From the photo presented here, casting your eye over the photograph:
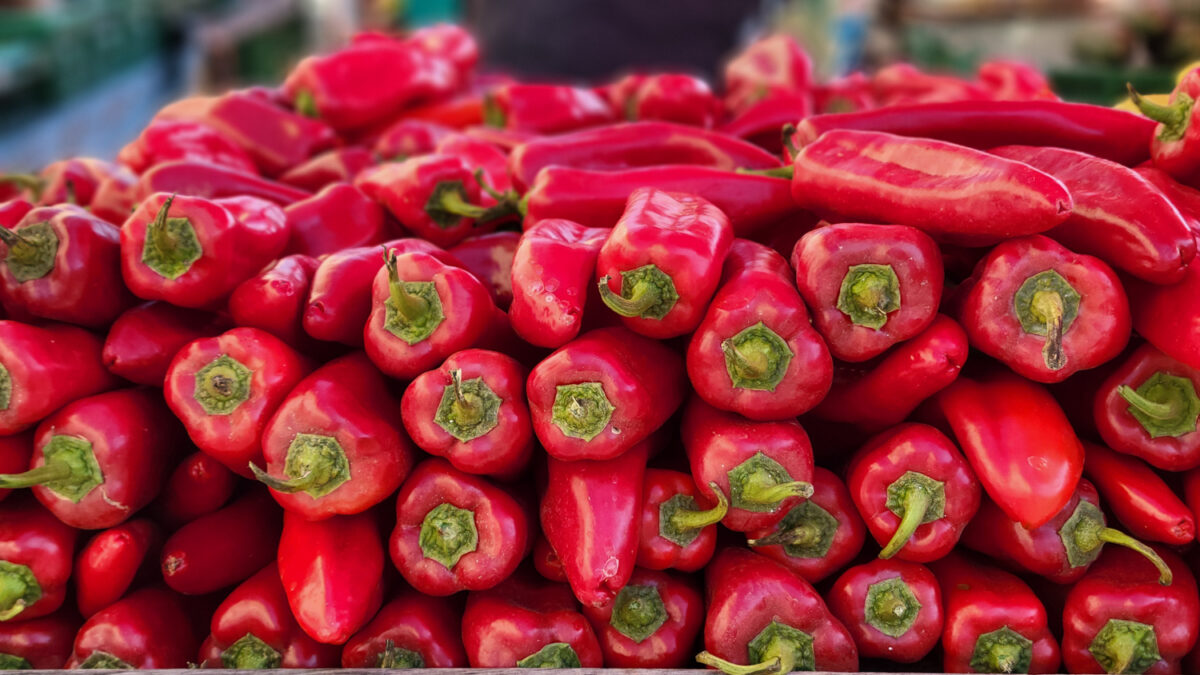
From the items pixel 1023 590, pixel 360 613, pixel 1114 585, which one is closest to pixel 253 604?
pixel 360 613

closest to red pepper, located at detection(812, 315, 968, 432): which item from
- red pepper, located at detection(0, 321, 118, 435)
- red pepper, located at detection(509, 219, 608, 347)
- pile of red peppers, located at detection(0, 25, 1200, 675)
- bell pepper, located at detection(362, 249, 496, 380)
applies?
pile of red peppers, located at detection(0, 25, 1200, 675)

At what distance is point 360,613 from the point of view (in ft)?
3.97

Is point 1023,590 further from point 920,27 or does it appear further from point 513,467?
point 920,27

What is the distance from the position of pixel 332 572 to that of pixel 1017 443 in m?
0.84

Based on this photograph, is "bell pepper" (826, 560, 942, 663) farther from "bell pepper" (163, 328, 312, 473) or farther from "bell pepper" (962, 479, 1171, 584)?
"bell pepper" (163, 328, 312, 473)

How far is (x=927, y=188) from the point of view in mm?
1227

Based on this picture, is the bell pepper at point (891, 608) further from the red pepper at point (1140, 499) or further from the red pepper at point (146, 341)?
the red pepper at point (146, 341)

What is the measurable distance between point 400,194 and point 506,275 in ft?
1.00

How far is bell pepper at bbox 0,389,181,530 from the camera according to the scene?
4.02 ft

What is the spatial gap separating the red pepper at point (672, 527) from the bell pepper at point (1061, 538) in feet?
1.20

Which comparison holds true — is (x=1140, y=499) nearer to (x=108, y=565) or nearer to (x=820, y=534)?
(x=820, y=534)

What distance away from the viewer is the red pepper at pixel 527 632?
119cm

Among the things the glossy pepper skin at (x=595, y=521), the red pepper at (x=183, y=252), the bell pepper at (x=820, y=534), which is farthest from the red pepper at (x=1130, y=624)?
the red pepper at (x=183, y=252)

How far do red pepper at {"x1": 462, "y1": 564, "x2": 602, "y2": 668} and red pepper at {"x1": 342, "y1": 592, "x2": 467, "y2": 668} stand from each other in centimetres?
3
